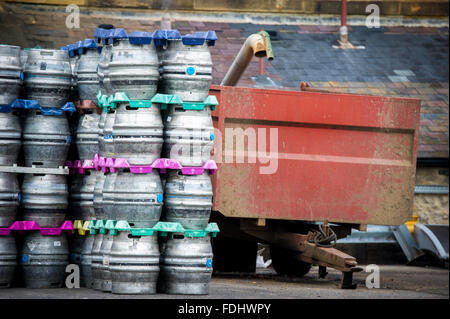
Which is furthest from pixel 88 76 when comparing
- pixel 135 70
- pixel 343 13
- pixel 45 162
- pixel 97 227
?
pixel 343 13

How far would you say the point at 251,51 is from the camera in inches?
435

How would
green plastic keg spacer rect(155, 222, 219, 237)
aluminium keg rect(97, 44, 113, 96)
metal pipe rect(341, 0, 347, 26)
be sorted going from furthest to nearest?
1. metal pipe rect(341, 0, 347, 26)
2. aluminium keg rect(97, 44, 113, 96)
3. green plastic keg spacer rect(155, 222, 219, 237)

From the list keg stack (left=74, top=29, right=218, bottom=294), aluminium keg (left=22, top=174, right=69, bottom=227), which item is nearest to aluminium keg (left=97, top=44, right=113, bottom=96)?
keg stack (left=74, top=29, right=218, bottom=294)

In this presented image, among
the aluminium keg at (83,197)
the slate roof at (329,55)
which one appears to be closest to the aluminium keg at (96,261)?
the aluminium keg at (83,197)

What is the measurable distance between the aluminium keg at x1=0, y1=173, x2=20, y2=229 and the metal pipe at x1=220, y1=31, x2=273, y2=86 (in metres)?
3.36

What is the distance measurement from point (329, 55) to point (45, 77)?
12592mm

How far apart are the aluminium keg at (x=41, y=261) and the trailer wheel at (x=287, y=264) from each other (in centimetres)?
446

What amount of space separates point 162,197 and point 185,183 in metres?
0.24

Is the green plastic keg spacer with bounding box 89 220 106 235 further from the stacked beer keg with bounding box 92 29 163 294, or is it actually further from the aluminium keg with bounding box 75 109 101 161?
the aluminium keg with bounding box 75 109 101 161

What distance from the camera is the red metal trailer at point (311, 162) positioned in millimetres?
10211

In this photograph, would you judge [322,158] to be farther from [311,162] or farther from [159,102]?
[159,102]

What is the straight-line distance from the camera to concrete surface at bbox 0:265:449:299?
24.3ft
